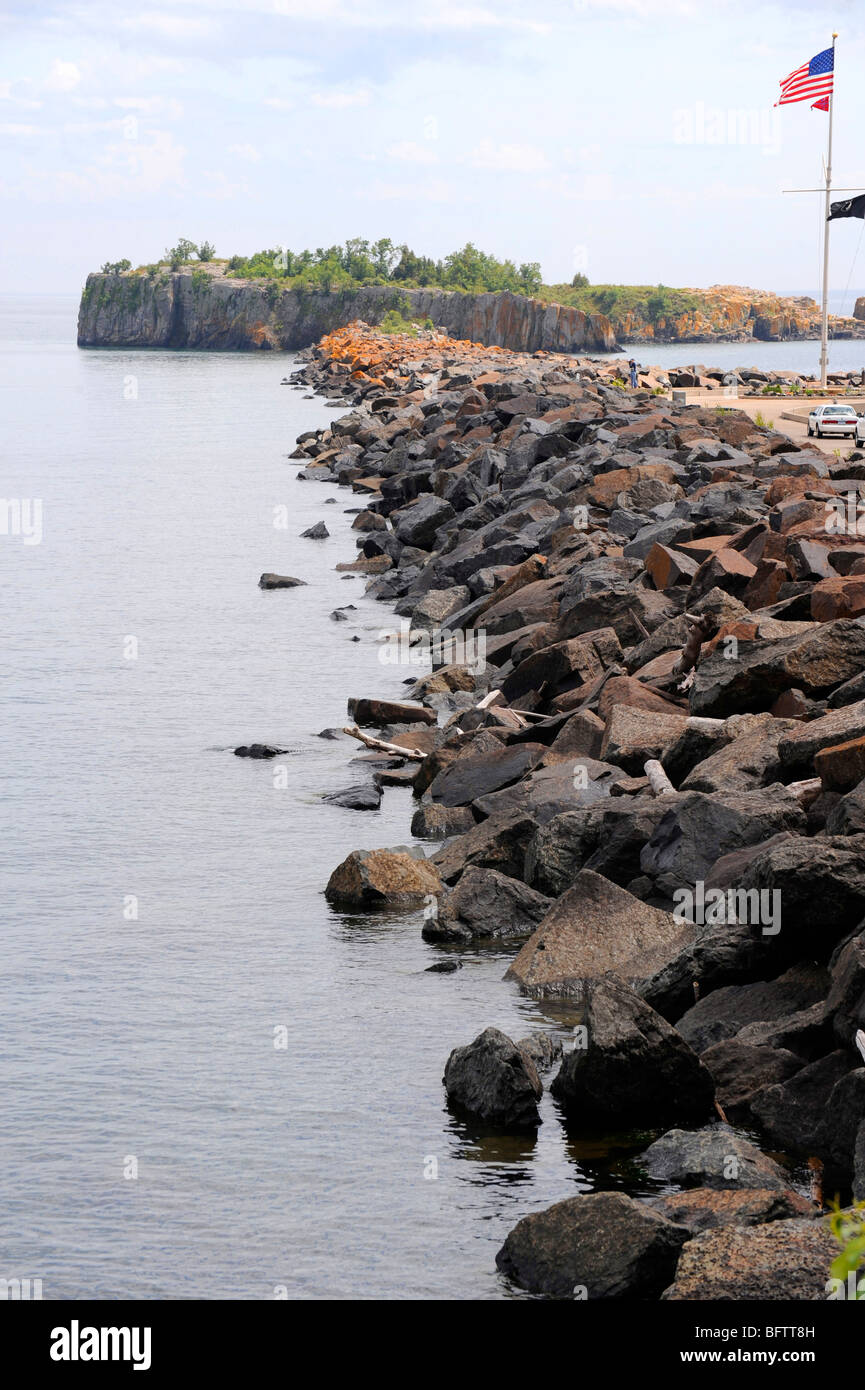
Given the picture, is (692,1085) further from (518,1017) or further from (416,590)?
(416,590)

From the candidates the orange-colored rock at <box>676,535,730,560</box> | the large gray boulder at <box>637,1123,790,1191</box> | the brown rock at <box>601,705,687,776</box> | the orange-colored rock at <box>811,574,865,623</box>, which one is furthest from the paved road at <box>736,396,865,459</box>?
the large gray boulder at <box>637,1123,790,1191</box>

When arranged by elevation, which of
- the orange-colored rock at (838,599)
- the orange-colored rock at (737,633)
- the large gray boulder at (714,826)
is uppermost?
the orange-colored rock at (838,599)

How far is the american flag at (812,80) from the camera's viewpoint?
5050 cm

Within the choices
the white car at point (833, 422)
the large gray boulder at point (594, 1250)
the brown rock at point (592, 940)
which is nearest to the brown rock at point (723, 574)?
the brown rock at point (592, 940)

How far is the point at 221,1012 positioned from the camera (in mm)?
11219

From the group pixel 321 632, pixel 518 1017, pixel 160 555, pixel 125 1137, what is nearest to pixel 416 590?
pixel 321 632

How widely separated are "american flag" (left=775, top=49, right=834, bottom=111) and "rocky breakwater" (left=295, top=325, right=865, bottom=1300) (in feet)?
92.5

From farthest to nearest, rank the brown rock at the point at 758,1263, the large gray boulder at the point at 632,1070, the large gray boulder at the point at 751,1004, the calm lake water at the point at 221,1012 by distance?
1. the large gray boulder at the point at 751,1004
2. the large gray boulder at the point at 632,1070
3. the calm lake water at the point at 221,1012
4. the brown rock at the point at 758,1263

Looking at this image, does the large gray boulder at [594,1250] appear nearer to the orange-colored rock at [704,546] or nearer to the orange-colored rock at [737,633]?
the orange-colored rock at [737,633]

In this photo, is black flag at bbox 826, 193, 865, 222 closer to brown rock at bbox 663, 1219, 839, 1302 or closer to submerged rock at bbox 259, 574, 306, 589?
submerged rock at bbox 259, 574, 306, 589

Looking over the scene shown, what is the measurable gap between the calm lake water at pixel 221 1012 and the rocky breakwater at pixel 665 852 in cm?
40
